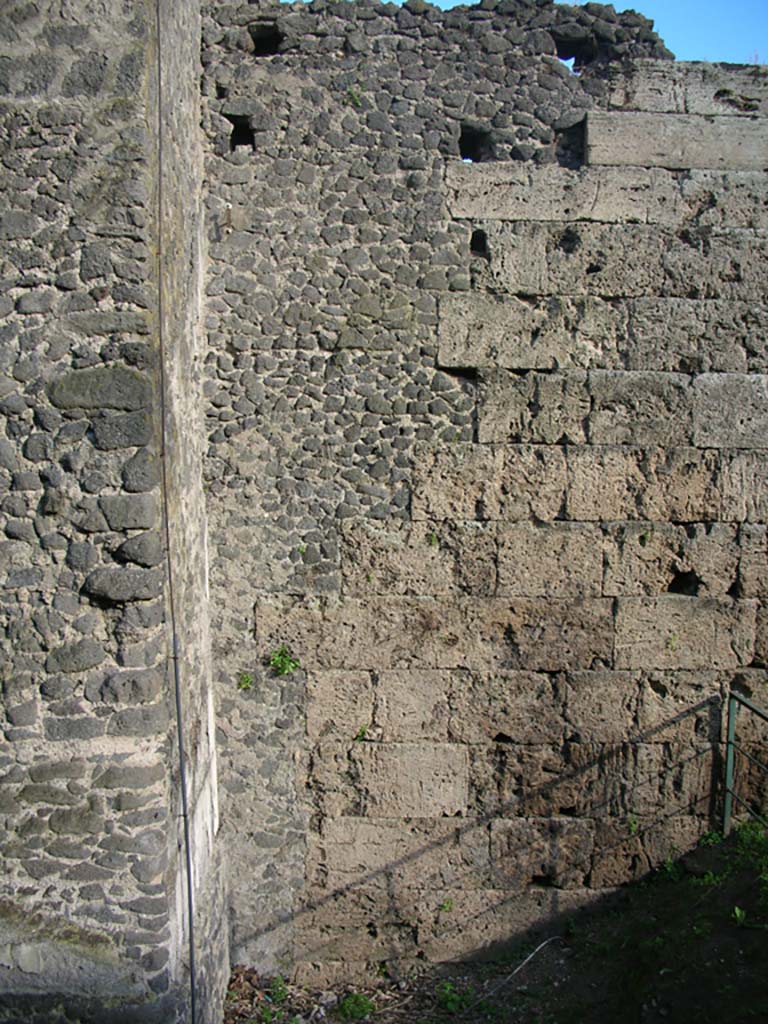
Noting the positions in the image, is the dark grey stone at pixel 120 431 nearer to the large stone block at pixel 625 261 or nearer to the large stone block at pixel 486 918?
the large stone block at pixel 625 261

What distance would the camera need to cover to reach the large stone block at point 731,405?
5223 mm

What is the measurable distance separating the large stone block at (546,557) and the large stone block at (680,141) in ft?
7.34

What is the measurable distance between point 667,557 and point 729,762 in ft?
4.34

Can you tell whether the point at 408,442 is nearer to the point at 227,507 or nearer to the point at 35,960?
the point at 227,507

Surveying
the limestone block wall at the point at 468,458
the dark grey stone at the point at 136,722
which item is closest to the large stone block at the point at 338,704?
the limestone block wall at the point at 468,458

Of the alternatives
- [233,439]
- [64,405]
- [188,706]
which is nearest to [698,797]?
[188,706]

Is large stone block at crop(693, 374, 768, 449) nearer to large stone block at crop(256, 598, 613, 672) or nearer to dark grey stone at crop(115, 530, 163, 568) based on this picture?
large stone block at crop(256, 598, 613, 672)

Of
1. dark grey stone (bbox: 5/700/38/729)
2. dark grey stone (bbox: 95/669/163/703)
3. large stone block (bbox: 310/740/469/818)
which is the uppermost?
dark grey stone (bbox: 95/669/163/703)

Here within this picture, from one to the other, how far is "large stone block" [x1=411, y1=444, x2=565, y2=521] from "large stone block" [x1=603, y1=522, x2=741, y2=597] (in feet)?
1.49

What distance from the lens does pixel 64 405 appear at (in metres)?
3.66

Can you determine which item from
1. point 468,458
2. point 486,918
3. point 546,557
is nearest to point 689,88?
point 468,458

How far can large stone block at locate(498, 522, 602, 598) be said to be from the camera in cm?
A: 520

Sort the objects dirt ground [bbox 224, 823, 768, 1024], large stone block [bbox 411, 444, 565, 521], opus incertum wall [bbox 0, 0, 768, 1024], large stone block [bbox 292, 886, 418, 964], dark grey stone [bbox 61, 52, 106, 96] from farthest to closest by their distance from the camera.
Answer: large stone block [bbox 292, 886, 418, 964] < large stone block [bbox 411, 444, 565, 521] < opus incertum wall [bbox 0, 0, 768, 1024] < dirt ground [bbox 224, 823, 768, 1024] < dark grey stone [bbox 61, 52, 106, 96]

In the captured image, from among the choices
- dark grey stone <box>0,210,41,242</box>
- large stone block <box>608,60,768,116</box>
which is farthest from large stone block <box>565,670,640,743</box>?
dark grey stone <box>0,210,41,242</box>
